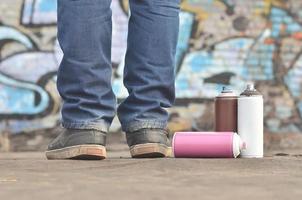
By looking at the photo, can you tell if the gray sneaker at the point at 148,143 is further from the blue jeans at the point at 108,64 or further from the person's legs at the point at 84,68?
the person's legs at the point at 84,68

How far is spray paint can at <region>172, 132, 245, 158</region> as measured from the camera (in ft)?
8.09

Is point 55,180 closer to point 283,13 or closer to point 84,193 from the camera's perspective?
point 84,193

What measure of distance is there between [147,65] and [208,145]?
1.27 ft

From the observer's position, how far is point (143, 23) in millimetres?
2502

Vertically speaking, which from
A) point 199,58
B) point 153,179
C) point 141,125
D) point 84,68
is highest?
point 199,58

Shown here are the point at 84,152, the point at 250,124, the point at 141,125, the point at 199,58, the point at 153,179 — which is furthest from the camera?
the point at 199,58

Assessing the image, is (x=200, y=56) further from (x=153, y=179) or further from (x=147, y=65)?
(x=153, y=179)

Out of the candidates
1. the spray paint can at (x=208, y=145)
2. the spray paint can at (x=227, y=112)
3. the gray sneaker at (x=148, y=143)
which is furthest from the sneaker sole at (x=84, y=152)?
the spray paint can at (x=227, y=112)

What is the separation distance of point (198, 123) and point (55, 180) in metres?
5.38

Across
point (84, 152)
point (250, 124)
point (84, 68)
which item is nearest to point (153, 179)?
point (84, 152)

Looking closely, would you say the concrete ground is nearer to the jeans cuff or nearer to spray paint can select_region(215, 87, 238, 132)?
the jeans cuff

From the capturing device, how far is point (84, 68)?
238 cm

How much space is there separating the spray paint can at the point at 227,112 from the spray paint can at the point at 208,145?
14 cm

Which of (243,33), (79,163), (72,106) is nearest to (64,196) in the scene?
(79,163)
